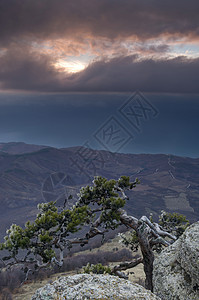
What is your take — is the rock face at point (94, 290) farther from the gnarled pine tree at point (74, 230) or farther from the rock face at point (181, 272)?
the gnarled pine tree at point (74, 230)

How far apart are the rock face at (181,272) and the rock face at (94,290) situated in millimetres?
2303

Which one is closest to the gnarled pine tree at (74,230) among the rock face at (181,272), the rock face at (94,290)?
the rock face at (181,272)

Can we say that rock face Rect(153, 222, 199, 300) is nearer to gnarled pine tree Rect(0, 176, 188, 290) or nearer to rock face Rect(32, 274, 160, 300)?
rock face Rect(32, 274, 160, 300)

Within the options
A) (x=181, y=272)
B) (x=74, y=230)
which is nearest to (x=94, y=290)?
(x=181, y=272)

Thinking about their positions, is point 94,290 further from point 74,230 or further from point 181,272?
A: point 74,230

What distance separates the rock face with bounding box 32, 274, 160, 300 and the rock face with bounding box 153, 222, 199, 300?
230 cm

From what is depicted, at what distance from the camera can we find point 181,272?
711 cm

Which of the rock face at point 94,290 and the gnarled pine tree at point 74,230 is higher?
the rock face at point 94,290

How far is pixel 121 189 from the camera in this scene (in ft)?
51.6

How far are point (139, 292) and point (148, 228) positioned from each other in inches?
339

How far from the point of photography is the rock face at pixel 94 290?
453cm

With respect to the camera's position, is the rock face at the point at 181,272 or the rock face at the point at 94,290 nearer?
the rock face at the point at 94,290

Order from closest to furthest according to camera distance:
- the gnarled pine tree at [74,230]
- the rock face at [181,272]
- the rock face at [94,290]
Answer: the rock face at [94,290] → the rock face at [181,272] → the gnarled pine tree at [74,230]

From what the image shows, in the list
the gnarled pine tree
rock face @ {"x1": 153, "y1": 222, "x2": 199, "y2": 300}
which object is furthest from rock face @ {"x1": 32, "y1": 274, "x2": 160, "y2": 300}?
the gnarled pine tree
